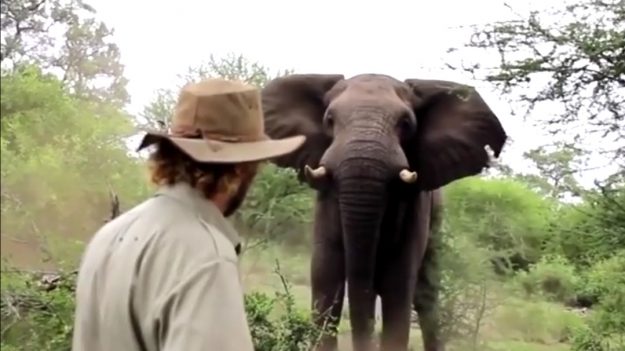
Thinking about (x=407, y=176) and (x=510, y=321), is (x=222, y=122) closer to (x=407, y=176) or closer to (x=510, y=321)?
(x=407, y=176)

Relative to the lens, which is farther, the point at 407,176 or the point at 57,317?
the point at 407,176

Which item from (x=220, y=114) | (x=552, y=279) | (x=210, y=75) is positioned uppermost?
(x=220, y=114)

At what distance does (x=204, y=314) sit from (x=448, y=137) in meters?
2.55

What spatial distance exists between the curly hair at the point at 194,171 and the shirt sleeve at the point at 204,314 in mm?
102

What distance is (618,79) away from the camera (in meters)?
2.53

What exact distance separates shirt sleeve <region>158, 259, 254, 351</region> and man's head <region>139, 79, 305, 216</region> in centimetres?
10

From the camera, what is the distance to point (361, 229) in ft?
10.5

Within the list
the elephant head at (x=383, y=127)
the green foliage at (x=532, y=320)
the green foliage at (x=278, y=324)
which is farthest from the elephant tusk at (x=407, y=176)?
the green foliage at (x=278, y=324)

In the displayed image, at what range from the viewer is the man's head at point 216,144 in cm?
109

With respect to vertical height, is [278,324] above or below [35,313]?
below

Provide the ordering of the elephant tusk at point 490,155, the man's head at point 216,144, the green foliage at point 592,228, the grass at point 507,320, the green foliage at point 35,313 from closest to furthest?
the man's head at point 216,144, the green foliage at point 35,313, the green foliage at point 592,228, the grass at point 507,320, the elephant tusk at point 490,155

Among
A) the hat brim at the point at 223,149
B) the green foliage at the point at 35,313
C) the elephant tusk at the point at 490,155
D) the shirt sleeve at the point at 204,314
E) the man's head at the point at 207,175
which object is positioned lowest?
the elephant tusk at the point at 490,155

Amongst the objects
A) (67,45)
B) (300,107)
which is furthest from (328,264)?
(67,45)

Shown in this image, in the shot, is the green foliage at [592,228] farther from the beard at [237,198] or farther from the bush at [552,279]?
the beard at [237,198]
